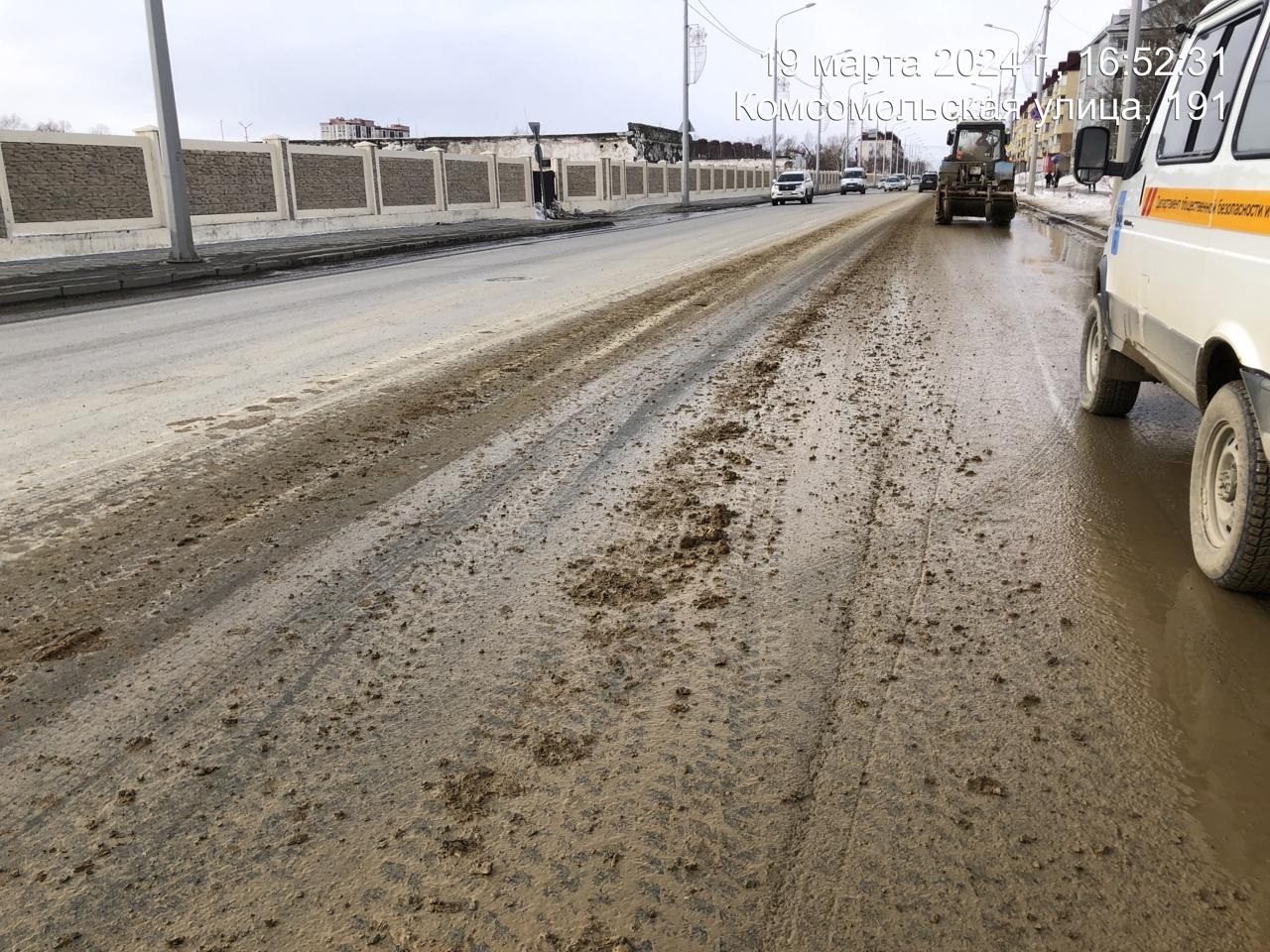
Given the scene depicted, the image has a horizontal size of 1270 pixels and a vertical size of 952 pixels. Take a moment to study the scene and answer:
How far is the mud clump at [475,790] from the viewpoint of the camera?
2361 millimetres

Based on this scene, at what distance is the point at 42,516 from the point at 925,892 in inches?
163

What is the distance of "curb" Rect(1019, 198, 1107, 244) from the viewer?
2492 centimetres

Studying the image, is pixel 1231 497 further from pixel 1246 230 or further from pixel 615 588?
pixel 615 588

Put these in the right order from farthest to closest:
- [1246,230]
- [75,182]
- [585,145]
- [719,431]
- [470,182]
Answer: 1. [585,145]
2. [470,182]
3. [75,182]
4. [719,431]
5. [1246,230]

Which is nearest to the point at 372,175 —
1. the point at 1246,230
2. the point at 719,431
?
the point at 719,431

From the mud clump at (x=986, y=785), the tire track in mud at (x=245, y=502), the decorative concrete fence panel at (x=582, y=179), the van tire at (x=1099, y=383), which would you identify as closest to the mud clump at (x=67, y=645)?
the tire track in mud at (x=245, y=502)

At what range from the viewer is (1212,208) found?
149 inches

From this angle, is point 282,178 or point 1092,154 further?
point 282,178

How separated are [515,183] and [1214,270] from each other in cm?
4015

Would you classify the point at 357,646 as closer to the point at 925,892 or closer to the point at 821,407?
the point at 925,892

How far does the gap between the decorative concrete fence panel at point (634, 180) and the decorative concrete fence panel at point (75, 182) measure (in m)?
33.5

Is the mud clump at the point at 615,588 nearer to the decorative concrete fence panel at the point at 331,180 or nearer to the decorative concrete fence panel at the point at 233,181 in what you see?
the decorative concrete fence panel at the point at 233,181

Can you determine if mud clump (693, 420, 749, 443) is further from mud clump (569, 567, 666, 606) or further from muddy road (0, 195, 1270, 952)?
mud clump (569, 567, 666, 606)

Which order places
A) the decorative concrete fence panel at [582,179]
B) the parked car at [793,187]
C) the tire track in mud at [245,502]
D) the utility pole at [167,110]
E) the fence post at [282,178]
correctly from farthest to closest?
the parked car at [793,187]
the decorative concrete fence panel at [582,179]
the fence post at [282,178]
the utility pole at [167,110]
the tire track in mud at [245,502]
